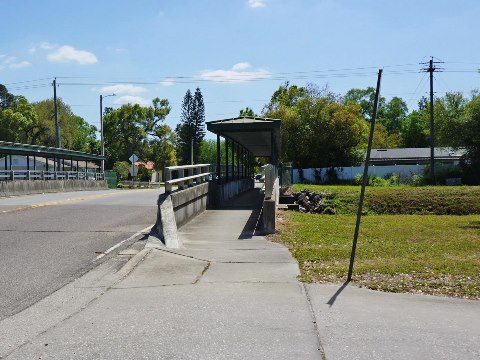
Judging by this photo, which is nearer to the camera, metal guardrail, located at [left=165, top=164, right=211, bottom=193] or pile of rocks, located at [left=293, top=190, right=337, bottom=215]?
metal guardrail, located at [left=165, top=164, right=211, bottom=193]

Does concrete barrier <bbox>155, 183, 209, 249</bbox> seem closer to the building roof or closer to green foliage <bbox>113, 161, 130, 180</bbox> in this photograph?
the building roof

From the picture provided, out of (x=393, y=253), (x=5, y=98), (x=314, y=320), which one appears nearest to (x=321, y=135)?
(x=393, y=253)

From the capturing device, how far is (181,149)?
306ft

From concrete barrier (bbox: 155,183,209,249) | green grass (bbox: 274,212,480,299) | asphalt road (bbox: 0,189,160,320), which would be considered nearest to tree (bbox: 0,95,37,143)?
asphalt road (bbox: 0,189,160,320)

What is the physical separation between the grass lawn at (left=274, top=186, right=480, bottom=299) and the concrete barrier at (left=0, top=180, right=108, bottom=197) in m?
15.9

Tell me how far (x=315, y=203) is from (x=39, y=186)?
16726mm

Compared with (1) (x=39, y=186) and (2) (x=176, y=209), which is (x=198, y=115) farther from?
(2) (x=176, y=209)

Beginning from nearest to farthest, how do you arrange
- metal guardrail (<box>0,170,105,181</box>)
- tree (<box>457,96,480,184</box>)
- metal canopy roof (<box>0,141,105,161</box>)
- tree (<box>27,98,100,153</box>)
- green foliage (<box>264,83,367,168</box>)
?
1. metal guardrail (<box>0,170,105,181</box>)
2. metal canopy roof (<box>0,141,105,161</box>)
3. tree (<box>457,96,480,184</box>)
4. green foliage (<box>264,83,367,168</box>)
5. tree (<box>27,98,100,153</box>)

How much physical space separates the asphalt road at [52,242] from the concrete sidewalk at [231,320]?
48 cm

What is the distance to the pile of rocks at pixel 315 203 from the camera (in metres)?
18.5

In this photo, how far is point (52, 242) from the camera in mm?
9859

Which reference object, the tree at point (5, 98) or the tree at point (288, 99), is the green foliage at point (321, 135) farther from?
the tree at point (5, 98)

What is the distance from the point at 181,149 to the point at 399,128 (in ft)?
155

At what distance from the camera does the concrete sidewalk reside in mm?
4484
